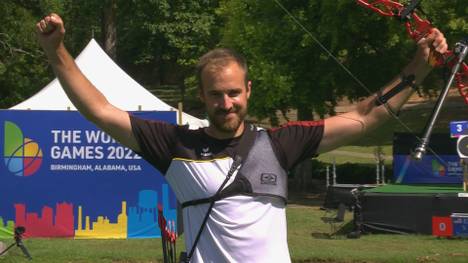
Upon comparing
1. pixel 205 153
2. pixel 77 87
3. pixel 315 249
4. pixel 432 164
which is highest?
pixel 77 87

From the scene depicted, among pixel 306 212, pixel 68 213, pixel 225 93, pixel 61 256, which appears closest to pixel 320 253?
pixel 61 256

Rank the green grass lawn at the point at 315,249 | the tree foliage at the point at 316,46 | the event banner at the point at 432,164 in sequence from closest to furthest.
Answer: the green grass lawn at the point at 315,249, the event banner at the point at 432,164, the tree foliage at the point at 316,46

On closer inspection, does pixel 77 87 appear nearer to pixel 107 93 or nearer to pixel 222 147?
pixel 222 147

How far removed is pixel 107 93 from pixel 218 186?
52.7 feet

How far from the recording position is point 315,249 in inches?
588

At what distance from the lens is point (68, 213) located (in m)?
17.0

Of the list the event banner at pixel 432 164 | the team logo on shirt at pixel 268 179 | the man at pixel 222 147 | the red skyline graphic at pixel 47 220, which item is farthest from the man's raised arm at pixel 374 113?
the event banner at pixel 432 164

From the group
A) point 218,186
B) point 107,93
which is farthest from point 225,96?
point 107,93

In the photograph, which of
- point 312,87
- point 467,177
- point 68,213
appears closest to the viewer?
point 68,213

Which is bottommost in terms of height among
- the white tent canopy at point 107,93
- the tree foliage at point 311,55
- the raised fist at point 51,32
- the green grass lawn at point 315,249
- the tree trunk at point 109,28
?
the green grass lawn at point 315,249

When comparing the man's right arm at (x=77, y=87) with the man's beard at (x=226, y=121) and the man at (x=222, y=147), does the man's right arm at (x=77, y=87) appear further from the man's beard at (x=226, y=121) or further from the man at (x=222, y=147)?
the man's beard at (x=226, y=121)

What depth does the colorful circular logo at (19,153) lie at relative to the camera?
1691cm

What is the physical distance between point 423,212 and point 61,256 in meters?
7.86

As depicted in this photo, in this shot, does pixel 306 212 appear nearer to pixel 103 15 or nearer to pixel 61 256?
pixel 61 256
